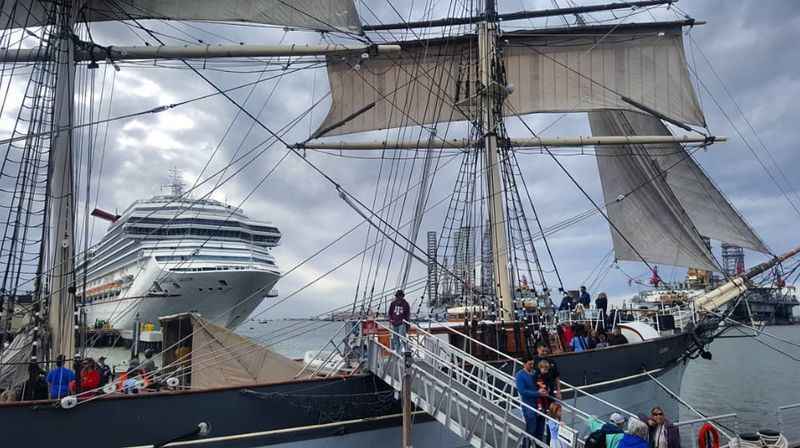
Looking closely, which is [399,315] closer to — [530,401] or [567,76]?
[530,401]

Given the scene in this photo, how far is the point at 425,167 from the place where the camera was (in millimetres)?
18203

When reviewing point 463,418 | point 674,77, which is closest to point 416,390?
point 463,418

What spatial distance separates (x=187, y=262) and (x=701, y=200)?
2535cm

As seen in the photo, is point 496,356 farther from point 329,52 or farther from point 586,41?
point 586,41

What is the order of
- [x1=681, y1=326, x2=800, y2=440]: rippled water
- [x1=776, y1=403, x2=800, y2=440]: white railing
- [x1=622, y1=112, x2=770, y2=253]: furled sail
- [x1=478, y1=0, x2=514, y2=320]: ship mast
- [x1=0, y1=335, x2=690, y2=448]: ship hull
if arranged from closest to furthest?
[x1=0, y1=335, x2=690, y2=448]: ship hull
[x1=776, y1=403, x2=800, y2=440]: white railing
[x1=478, y1=0, x2=514, y2=320]: ship mast
[x1=681, y1=326, x2=800, y2=440]: rippled water
[x1=622, y1=112, x2=770, y2=253]: furled sail

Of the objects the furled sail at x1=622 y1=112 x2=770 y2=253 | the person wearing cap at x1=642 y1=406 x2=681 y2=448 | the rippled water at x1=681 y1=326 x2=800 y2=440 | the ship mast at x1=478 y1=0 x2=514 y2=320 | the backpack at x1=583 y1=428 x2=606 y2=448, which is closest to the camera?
the backpack at x1=583 y1=428 x2=606 y2=448

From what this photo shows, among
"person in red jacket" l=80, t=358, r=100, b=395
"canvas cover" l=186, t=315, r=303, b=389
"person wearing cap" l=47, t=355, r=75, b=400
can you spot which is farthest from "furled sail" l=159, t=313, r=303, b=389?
"person wearing cap" l=47, t=355, r=75, b=400

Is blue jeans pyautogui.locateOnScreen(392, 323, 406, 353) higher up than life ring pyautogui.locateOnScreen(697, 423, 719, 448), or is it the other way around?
blue jeans pyautogui.locateOnScreen(392, 323, 406, 353)

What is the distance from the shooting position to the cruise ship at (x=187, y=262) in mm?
35750

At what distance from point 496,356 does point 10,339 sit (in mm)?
9126

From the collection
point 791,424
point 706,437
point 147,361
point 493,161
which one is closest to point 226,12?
point 147,361

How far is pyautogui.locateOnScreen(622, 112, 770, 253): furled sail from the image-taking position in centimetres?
1969

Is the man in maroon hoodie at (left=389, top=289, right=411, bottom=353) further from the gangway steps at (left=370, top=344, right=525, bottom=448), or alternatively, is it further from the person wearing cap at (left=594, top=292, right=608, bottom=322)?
the person wearing cap at (left=594, top=292, right=608, bottom=322)

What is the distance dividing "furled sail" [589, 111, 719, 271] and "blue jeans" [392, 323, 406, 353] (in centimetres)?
1235
